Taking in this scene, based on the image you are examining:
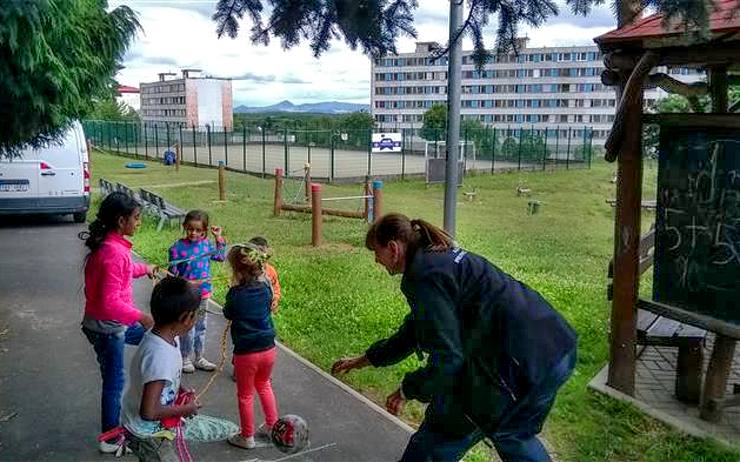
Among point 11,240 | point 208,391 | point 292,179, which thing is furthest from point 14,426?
point 292,179

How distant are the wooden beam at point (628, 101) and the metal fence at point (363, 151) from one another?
23.0 meters

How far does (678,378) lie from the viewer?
5402 mm

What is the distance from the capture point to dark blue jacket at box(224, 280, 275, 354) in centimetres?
409

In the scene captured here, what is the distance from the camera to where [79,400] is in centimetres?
504

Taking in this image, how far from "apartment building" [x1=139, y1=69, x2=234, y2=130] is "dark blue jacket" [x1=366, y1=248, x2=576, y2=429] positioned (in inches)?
4149

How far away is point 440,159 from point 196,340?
869 inches

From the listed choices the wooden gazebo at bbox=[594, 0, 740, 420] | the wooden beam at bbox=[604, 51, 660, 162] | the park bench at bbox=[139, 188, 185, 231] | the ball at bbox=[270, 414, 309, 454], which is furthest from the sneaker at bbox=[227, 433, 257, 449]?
the park bench at bbox=[139, 188, 185, 231]

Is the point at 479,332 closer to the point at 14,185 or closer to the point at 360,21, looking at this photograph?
the point at 360,21

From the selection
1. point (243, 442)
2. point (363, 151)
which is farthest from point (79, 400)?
point (363, 151)

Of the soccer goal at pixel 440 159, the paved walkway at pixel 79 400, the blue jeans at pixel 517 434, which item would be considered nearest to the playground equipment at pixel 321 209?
the paved walkway at pixel 79 400

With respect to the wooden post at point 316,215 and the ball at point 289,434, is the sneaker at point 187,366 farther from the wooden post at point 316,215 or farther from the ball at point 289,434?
the wooden post at point 316,215

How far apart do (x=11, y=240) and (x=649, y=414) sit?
35.8ft

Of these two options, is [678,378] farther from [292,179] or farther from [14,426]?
[292,179]

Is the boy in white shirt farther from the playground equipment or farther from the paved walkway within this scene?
the playground equipment
